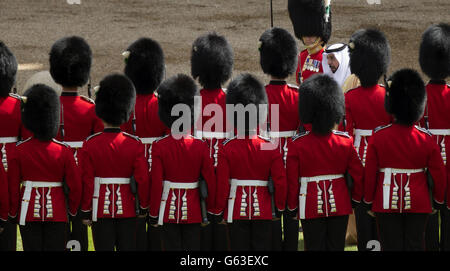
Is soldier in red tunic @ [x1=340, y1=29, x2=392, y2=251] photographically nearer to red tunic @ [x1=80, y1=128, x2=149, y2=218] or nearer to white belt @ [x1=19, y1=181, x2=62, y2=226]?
red tunic @ [x1=80, y1=128, x2=149, y2=218]

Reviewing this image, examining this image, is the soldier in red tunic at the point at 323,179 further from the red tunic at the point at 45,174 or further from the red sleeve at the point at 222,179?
the red tunic at the point at 45,174

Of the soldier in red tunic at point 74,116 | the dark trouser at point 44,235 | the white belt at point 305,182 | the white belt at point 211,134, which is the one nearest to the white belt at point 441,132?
the white belt at point 305,182

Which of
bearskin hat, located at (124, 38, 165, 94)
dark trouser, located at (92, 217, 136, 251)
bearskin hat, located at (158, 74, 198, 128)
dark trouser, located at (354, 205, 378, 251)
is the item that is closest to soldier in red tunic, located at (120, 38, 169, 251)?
bearskin hat, located at (124, 38, 165, 94)

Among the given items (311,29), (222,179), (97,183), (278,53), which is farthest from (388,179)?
(311,29)

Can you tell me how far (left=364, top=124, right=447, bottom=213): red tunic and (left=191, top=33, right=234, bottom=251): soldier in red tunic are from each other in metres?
0.88

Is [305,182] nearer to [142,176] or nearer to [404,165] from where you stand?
[404,165]

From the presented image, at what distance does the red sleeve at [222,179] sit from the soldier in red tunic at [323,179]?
31 cm

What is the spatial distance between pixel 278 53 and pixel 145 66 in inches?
31.6

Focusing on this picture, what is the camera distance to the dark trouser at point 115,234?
4699 millimetres

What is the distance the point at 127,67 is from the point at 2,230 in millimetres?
1239

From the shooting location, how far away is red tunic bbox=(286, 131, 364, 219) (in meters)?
4.57

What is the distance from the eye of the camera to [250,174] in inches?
182

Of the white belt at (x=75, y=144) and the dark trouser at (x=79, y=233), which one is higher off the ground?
the white belt at (x=75, y=144)

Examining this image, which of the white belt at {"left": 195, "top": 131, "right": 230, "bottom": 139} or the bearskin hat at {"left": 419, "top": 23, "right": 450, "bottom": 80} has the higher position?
the bearskin hat at {"left": 419, "top": 23, "right": 450, "bottom": 80}
